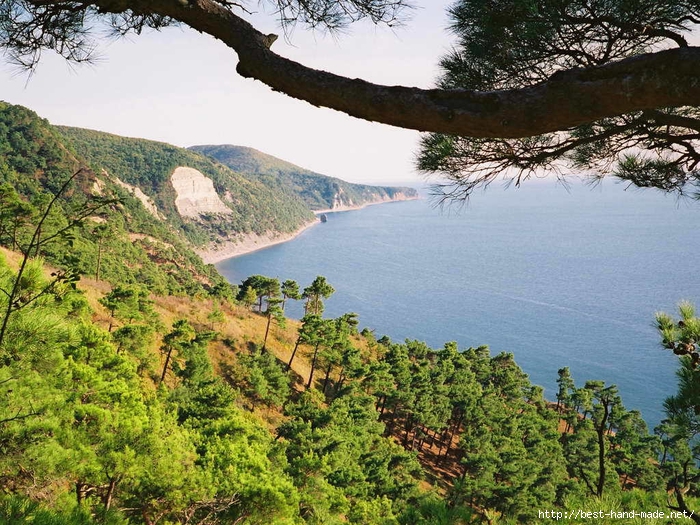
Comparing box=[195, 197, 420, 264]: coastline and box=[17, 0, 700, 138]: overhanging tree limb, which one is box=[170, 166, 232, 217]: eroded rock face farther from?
box=[17, 0, 700, 138]: overhanging tree limb

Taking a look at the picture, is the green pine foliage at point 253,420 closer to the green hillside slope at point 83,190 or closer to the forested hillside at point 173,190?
the green hillside slope at point 83,190

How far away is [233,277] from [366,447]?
7591cm

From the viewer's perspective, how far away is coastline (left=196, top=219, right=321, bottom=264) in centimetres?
11262

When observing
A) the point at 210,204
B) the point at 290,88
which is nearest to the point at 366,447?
the point at 290,88

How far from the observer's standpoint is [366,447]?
22.4 m

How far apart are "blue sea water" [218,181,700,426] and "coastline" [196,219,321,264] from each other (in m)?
5.45

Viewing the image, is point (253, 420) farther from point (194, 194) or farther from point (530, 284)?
point (194, 194)

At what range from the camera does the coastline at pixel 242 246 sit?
11262 cm

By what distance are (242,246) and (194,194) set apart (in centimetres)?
2554

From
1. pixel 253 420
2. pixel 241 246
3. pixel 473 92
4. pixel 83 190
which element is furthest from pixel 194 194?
pixel 473 92

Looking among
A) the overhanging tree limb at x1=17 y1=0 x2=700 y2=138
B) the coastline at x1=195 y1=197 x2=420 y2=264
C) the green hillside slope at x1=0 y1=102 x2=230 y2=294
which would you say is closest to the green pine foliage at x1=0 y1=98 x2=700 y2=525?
the overhanging tree limb at x1=17 y1=0 x2=700 y2=138

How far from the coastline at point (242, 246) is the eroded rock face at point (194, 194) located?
43.8 ft

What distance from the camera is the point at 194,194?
134875 mm

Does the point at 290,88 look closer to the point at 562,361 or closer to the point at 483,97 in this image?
the point at 483,97
